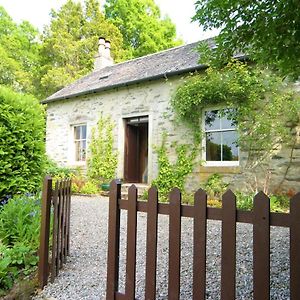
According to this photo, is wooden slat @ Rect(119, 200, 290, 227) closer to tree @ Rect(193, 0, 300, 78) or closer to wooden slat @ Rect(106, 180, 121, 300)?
wooden slat @ Rect(106, 180, 121, 300)

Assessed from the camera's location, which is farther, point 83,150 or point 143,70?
point 83,150

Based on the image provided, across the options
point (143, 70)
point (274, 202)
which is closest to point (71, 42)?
point (143, 70)

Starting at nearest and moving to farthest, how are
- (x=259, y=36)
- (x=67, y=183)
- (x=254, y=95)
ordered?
(x=259, y=36), (x=67, y=183), (x=254, y=95)

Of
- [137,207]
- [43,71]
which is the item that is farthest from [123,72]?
[43,71]

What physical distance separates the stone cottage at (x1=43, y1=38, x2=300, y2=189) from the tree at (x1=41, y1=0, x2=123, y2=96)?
6745 millimetres

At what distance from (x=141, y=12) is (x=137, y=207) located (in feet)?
80.8

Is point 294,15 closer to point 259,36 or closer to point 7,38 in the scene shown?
point 259,36

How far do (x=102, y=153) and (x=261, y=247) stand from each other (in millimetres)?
9120

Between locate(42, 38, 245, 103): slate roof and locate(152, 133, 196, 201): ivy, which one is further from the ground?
locate(42, 38, 245, 103): slate roof

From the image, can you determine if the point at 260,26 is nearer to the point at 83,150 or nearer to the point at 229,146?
the point at 229,146

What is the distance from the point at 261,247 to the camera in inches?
60.8

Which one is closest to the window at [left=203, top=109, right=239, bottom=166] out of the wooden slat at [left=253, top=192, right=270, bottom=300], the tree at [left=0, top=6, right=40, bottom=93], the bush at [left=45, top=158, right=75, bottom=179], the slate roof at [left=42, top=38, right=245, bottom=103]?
the slate roof at [left=42, top=38, right=245, bottom=103]

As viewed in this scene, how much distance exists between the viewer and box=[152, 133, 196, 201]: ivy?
8258mm

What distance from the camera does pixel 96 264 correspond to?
3135 mm
